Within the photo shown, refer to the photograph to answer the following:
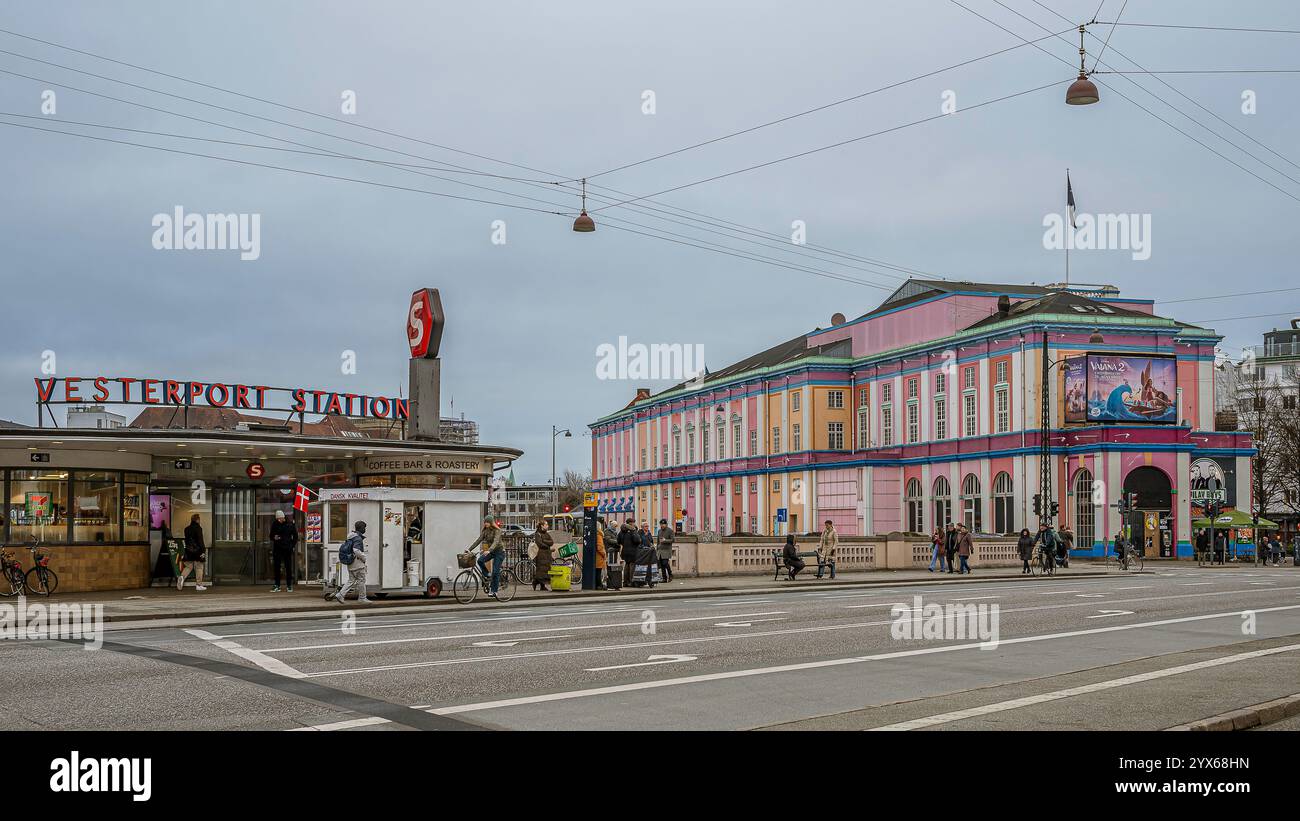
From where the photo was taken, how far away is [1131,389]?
71.6 meters

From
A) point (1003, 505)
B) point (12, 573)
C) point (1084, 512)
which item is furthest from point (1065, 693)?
point (1003, 505)

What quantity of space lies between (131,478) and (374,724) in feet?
75.2

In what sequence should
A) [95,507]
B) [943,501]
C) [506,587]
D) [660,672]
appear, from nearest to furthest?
[660,672] < [95,507] < [506,587] < [943,501]

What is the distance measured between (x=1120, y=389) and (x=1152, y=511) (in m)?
7.07

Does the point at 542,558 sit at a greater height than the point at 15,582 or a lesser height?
greater

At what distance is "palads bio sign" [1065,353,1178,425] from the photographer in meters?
71.2

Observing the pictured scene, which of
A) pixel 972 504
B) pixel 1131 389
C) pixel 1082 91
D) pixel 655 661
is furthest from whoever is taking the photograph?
pixel 972 504

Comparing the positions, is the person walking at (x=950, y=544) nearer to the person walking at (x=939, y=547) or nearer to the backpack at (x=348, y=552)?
the person walking at (x=939, y=547)

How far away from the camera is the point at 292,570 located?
1187 inches

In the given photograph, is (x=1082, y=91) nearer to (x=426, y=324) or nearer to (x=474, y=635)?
(x=474, y=635)

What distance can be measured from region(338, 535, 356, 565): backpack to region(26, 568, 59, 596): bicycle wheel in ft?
22.2

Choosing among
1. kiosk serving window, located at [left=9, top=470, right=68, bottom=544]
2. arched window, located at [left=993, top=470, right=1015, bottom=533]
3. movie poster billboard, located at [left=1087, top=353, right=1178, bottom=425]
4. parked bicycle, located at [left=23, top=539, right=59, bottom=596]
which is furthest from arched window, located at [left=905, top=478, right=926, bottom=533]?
parked bicycle, located at [left=23, top=539, right=59, bottom=596]
